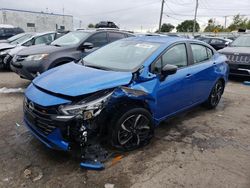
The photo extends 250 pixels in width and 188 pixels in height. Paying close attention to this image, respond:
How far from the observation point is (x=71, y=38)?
23.1 ft

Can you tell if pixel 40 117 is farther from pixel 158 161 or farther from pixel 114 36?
pixel 114 36

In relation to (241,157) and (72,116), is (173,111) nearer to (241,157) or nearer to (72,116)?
(241,157)

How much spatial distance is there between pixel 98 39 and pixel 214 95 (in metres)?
3.52

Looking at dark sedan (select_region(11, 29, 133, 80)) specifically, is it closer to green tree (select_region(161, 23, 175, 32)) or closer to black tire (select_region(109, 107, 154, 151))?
black tire (select_region(109, 107, 154, 151))

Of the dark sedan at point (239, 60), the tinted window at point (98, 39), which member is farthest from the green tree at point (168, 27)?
the tinted window at point (98, 39)

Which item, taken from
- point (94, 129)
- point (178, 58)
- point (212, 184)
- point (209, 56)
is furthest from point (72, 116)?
point (209, 56)

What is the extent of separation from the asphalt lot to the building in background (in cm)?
2986

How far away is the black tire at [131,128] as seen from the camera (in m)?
3.20

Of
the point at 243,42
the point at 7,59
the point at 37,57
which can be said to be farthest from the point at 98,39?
the point at 243,42

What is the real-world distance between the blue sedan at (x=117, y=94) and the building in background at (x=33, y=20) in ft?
100

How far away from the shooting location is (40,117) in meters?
3.01

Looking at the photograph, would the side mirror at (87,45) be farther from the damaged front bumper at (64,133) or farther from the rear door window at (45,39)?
the rear door window at (45,39)

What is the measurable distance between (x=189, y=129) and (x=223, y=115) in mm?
1278

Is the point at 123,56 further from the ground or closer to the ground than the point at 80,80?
further from the ground
